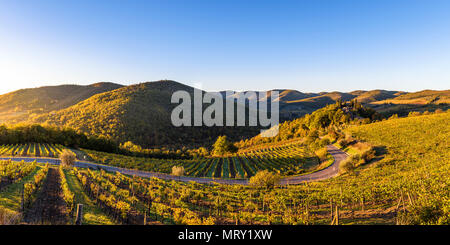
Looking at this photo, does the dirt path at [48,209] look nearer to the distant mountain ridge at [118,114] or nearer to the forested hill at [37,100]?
the distant mountain ridge at [118,114]

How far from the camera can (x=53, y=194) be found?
62.8 feet

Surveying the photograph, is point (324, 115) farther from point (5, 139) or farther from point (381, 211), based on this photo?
point (5, 139)

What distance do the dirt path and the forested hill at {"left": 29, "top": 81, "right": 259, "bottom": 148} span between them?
83097 mm

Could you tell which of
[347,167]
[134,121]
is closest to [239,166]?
[347,167]

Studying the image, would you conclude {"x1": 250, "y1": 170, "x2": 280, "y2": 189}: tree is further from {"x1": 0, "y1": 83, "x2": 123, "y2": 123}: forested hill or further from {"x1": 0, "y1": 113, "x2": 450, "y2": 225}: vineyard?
{"x1": 0, "y1": 83, "x2": 123, "y2": 123}: forested hill

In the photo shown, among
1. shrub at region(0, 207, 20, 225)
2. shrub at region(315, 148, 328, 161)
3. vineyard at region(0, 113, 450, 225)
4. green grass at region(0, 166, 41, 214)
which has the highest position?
shrub at region(0, 207, 20, 225)

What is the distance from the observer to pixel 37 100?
529ft

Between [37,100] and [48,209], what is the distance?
211255 millimetres

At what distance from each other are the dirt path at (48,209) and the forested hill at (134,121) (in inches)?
3272

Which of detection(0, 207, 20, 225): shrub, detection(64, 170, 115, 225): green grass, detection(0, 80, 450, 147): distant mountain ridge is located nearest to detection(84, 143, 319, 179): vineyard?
detection(64, 170, 115, 225): green grass

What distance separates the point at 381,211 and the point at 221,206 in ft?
49.4

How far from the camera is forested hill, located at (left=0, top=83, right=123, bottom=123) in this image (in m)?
140

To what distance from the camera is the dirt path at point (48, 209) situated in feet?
43.9

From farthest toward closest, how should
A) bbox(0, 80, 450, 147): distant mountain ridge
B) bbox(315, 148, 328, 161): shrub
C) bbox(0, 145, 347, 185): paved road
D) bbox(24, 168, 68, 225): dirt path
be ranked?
bbox(0, 80, 450, 147): distant mountain ridge < bbox(315, 148, 328, 161): shrub < bbox(0, 145, 347, 185): paved road < bbox(24, 168, 68, 225): dirt path
